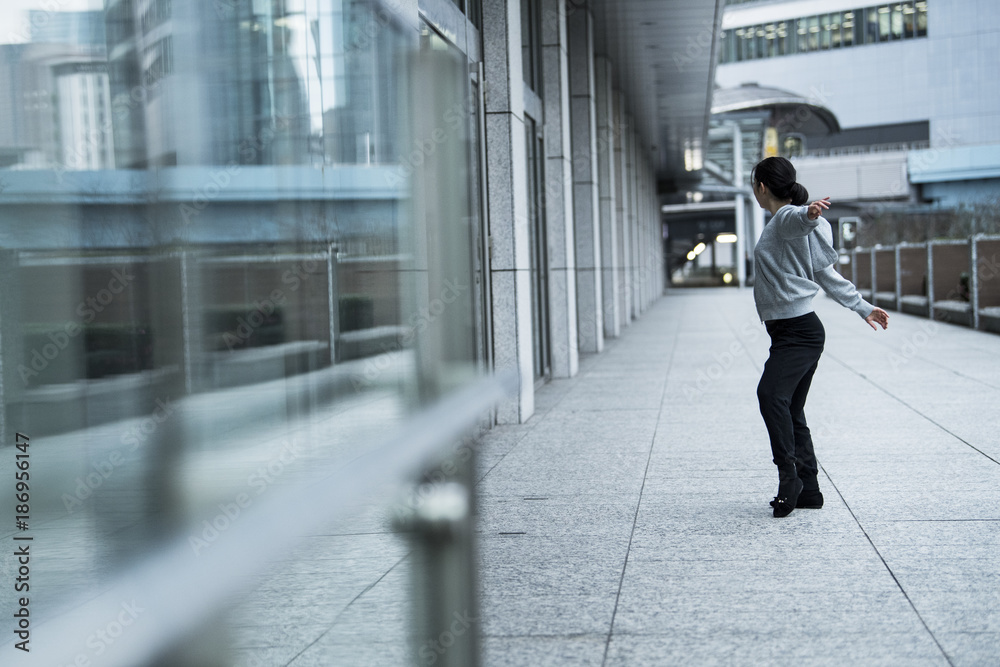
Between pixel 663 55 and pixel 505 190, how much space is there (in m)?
12.8

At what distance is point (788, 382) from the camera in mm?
5199

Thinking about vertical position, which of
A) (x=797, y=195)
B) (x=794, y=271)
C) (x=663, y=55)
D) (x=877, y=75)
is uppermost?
(x=877, y=75)

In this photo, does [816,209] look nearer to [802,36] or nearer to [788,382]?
[788,382]

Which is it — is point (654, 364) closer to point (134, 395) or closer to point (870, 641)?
point (134, 395)

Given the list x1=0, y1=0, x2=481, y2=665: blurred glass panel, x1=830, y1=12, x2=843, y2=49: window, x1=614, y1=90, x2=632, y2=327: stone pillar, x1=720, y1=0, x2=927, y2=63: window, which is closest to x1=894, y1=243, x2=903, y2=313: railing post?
x1=614, y1=90, x2=632, y2=327: stone pillar

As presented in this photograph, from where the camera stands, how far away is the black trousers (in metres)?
5.16

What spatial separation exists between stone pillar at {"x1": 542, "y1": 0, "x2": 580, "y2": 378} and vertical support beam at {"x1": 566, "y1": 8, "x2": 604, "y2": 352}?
322cm

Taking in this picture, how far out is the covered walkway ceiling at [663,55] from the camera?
17047mm

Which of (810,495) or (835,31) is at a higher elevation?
(835,31)

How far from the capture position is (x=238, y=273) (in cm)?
1109

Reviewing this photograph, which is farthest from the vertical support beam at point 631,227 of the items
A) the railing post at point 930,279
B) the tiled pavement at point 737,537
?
the tiled pavement at point 737,537

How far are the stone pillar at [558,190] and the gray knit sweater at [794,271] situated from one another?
7496mm

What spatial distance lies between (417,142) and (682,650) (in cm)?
238

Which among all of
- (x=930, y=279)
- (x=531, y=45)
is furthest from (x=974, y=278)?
(x=531, y=45)
